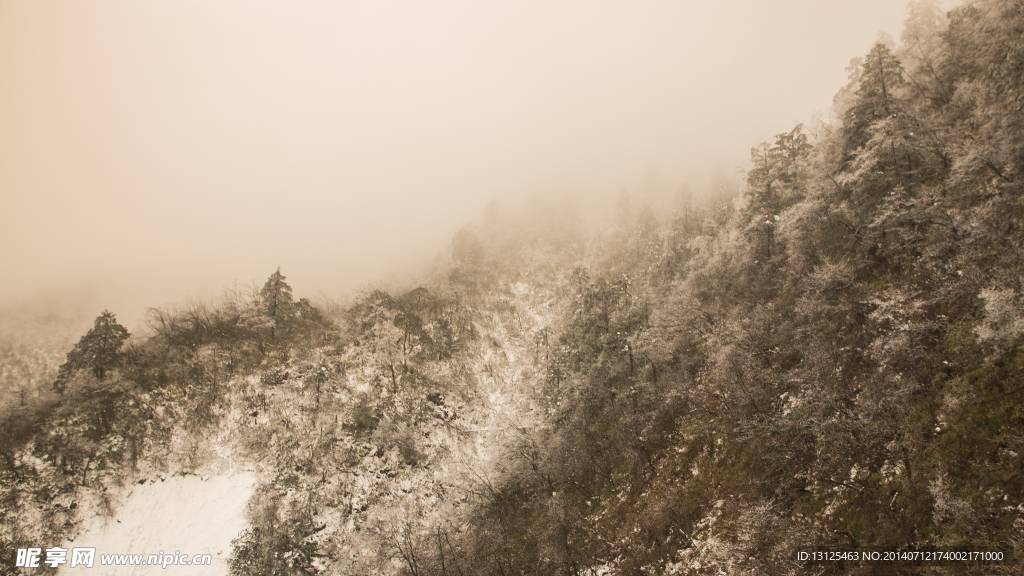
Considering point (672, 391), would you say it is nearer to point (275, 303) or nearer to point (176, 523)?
point (176, 523)

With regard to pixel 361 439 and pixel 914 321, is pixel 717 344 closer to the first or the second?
pixel 914 321

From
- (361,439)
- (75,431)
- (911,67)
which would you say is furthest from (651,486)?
(75,431)

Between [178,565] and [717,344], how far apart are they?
63.5m

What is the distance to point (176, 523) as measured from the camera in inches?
1743

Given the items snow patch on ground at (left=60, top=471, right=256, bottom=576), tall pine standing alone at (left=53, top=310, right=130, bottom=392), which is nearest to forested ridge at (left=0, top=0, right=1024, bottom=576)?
tall pine standing alone at (left=53, top=310, right=130, bottom=392)

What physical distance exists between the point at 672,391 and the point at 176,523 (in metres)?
60.7

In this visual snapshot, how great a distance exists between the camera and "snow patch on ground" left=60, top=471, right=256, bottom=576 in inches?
1644

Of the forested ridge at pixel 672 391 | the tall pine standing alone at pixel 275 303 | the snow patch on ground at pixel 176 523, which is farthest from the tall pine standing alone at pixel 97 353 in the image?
the snow patch on ground at pixel 176 523

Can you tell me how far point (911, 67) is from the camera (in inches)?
1368

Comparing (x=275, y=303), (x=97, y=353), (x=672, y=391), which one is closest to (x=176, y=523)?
A: (x=97, y=353)

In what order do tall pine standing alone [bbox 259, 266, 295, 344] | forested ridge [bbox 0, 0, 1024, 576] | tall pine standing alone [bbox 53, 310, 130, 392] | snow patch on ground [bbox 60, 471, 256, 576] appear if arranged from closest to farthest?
1. forested ridge [bbox 0, 0, 1024, 576]
2. snow patch on ground [bbox 60, 471, 256, 576]
3. tall pine standing alone [bbox 53, 310, 130, 392]
4. tall pine standing alone [bbox 259, 266, 295, 344]

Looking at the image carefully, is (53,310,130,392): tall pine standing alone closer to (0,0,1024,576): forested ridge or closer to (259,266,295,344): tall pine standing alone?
(0,0,1024,576): forested ridge

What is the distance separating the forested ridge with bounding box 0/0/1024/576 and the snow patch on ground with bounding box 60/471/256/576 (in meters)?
2.07

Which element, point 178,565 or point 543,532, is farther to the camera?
point 178,565
